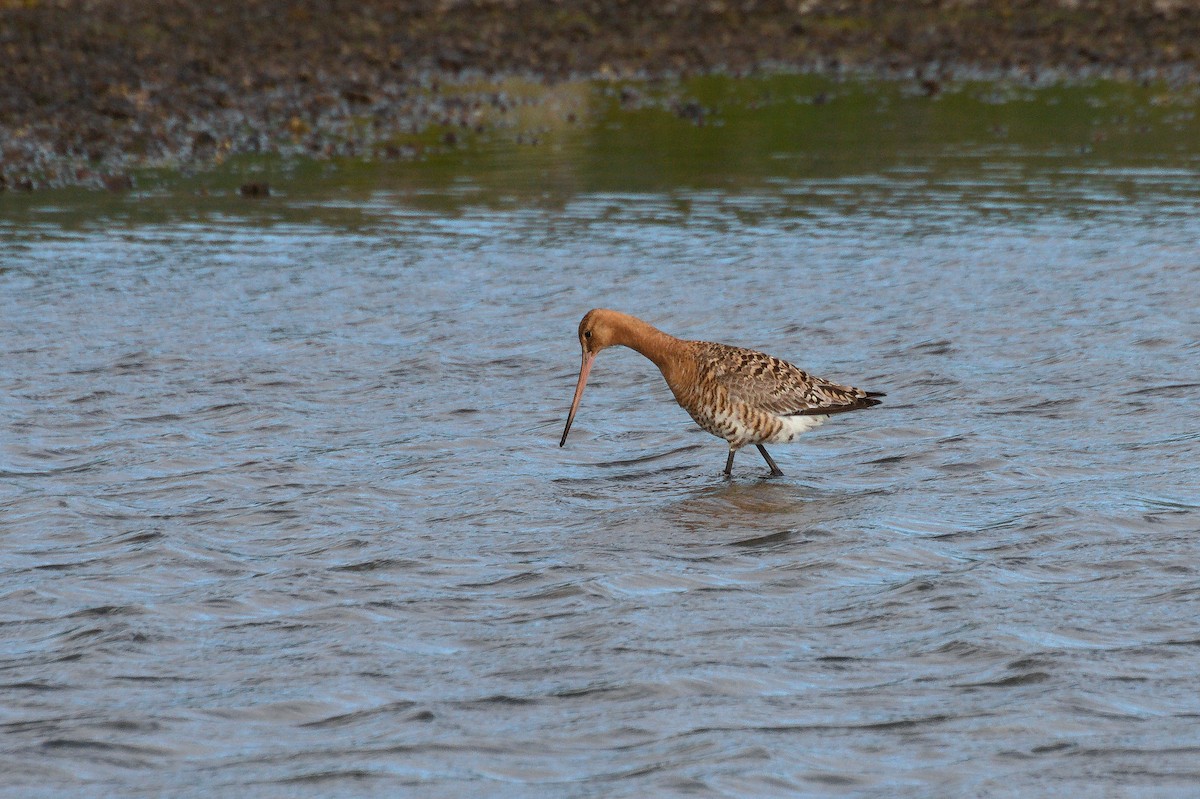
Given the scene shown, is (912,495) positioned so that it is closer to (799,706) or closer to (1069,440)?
(1069,440)

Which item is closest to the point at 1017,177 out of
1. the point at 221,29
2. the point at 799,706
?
the point at 799,706

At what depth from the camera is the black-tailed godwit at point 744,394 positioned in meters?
10.6

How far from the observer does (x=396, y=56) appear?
122ft

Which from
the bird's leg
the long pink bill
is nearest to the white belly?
the bird's leg

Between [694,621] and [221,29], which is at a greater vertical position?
[221,29]

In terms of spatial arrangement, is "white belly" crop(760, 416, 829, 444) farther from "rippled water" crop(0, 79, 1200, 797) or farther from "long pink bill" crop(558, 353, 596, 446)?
"long pink bill" crop(558, 353, 596, 446)

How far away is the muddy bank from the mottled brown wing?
14271 mm

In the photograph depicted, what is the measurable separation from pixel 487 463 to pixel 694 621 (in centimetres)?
338

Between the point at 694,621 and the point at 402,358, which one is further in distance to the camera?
the point at 402,358

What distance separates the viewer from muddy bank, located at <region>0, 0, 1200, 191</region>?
26.6 meters

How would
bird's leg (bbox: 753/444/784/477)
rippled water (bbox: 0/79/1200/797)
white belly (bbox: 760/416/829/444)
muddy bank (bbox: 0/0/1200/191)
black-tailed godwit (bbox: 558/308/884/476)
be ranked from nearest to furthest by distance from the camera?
rippled water (bbox: 0/79/1200/797) → black-tailed godwit (bbox: 558/308/884/476) → white belly (bbox: 760/416/829/444) → bird's leg (bbox: 753/444/784/477) → muddy bank (bbox: 0/0/1200/191)

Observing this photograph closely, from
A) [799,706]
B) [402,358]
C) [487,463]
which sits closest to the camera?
[799,706]

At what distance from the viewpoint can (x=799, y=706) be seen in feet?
22.0

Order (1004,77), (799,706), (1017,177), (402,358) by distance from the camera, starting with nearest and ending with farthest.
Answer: (799,706)
(402,358)
(1017,177)
(1004,77)
